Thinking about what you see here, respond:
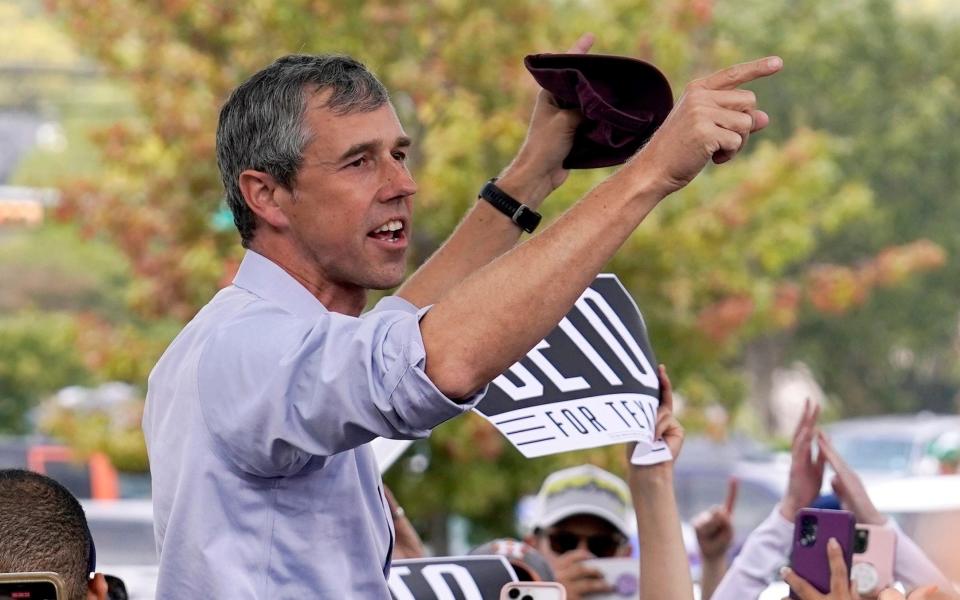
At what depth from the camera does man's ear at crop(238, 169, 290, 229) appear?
8.42 feet

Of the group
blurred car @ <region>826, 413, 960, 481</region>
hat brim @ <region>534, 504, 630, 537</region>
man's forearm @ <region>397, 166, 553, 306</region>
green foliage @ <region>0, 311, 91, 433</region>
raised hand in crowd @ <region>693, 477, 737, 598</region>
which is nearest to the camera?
man's forearm @ <region>397, 166, 553, 306</region>

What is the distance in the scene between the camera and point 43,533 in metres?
2.35

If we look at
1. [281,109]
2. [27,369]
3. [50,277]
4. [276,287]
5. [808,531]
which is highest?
[50,277]

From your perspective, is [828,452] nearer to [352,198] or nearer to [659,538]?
[659,538]

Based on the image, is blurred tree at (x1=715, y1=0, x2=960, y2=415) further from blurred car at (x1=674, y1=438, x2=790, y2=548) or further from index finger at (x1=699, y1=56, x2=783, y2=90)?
index finger at (x1=699, y1=56, x2=783, y2=90)

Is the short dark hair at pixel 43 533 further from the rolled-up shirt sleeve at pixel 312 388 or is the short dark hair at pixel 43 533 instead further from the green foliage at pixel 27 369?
the green foliage at pixel 27 369

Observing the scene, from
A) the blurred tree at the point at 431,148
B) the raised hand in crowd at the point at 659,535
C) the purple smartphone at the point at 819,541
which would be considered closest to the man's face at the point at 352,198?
the raised hand in crowd at the point at 659,535

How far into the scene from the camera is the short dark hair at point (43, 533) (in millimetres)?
2328

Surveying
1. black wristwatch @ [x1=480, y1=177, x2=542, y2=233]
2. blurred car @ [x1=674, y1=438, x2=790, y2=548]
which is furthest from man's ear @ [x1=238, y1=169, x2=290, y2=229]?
blurred car @ [x1=674, y1=438, x2=790, y2=548]

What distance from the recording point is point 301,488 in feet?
7.89

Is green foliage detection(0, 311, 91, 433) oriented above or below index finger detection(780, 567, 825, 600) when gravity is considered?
above

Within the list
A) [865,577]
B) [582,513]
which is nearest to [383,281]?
Answer: [865,577]

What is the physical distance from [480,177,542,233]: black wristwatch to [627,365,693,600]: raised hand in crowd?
1.78 feet

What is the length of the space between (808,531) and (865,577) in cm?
39
